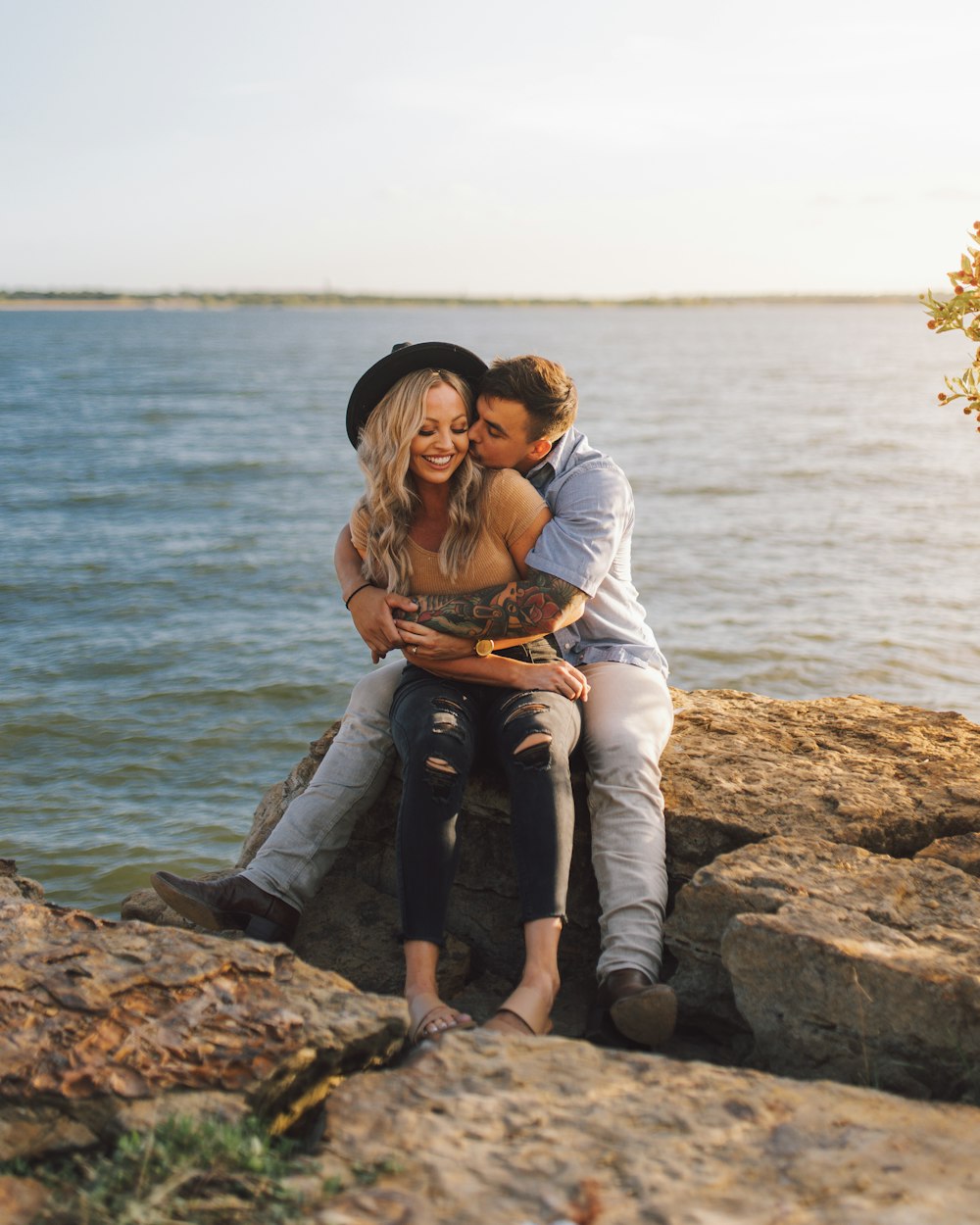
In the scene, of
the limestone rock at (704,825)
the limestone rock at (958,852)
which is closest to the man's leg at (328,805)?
the limestone rock at (704,825)

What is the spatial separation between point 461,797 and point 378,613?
908 millimetres

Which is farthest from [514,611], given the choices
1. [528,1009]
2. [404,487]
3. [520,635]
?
[528,1009]

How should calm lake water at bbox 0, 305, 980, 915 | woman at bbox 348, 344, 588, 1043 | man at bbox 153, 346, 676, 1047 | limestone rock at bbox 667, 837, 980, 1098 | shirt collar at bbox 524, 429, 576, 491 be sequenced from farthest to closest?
calm lake water at bbox 0, 305, 980, 915 < shirt collar at bbox 524, 429, 576, 491 < man at bbox 153, 346, 676, 1047 < woman at bbox 348, 344, 588, 1043 < limestone rock at bbox 667, 837, 980, 1098

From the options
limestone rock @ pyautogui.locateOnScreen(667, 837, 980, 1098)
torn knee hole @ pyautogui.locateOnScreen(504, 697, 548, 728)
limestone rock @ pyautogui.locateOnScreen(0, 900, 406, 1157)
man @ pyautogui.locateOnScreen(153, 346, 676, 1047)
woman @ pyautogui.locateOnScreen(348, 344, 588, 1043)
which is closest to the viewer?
limestone rock @ pyautogui.locateOnScreen(0, 900, 406, 1157)

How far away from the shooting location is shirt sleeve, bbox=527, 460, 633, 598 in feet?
14.5

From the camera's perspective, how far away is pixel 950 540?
57.8 feet

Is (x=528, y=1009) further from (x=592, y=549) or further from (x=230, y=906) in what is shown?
(x=592, y=549)

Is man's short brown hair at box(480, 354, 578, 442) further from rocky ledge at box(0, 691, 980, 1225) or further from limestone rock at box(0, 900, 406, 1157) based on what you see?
limestone rock at box(0, 900, 406, 1157)

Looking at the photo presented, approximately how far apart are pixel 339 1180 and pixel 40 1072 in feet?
2.77

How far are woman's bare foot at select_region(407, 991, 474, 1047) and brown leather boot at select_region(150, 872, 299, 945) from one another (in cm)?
83

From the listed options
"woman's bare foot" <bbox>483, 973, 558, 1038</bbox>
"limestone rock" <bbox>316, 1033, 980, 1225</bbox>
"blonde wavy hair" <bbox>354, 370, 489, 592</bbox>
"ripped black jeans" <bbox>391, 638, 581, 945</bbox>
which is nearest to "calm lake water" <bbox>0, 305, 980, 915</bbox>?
"blonde wavy hair" <bbox>354, 370, 489, 592</bbox>

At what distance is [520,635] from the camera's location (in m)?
4.47

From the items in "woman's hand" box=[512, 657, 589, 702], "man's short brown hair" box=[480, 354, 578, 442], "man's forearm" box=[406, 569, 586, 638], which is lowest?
"woman's hand" box=[512, 657, 589, 702]

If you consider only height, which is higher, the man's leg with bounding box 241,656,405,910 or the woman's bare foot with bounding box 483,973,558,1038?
the man's leg with bounding box 241,656,405,910
